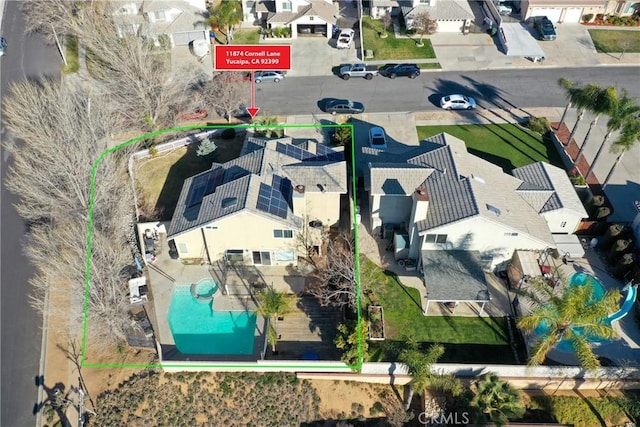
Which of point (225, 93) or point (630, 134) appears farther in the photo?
point (225, 93)

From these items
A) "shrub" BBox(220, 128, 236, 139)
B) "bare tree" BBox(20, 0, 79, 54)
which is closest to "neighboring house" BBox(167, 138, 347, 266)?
"shrub" BBox(220, 128, 236, 139)

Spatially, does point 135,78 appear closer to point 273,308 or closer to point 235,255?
point 235,255

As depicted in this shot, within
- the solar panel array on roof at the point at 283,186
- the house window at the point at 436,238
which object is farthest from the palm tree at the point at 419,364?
the solar panel array on roof at the point at 283,186

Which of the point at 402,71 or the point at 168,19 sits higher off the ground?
the point at 168,19

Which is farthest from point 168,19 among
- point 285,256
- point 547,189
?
point 547,189

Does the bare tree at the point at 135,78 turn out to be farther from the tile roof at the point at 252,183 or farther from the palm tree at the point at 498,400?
the palm tree at the point at 498,400

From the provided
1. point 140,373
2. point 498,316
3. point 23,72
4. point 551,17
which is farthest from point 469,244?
point 23,72
